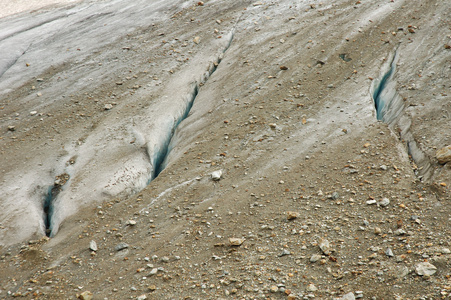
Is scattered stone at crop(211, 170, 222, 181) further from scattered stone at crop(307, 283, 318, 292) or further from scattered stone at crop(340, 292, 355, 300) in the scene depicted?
scattered stone at crop(340, 292, 355, 300)

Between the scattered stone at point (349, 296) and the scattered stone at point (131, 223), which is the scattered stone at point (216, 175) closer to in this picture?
the scattered stone at point (131, 223)

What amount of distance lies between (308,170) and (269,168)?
0.87 meters

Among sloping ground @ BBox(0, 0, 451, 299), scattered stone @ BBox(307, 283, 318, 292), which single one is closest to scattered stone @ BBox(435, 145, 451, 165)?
sloping ground @ BBox(0, 0, 451, 299)

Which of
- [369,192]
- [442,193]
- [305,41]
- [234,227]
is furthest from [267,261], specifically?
[305,41]

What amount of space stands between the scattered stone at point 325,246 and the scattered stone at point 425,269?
4.36ft

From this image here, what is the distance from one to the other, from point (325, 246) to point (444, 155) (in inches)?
133

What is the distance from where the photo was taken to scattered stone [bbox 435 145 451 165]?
7438mm

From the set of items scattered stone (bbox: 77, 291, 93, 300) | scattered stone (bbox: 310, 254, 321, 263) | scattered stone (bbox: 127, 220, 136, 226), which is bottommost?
scattered stone (bbox: 310, 254, 321, 263)

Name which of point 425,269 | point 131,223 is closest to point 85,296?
point 131,223

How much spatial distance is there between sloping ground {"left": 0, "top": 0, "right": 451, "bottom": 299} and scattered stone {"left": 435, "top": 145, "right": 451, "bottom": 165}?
15 centimetres

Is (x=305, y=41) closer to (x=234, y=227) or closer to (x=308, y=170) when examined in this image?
(x=308, y=170)

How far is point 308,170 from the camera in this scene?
8117mm

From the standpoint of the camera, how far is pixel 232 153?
902cm

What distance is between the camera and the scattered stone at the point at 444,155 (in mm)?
7438
